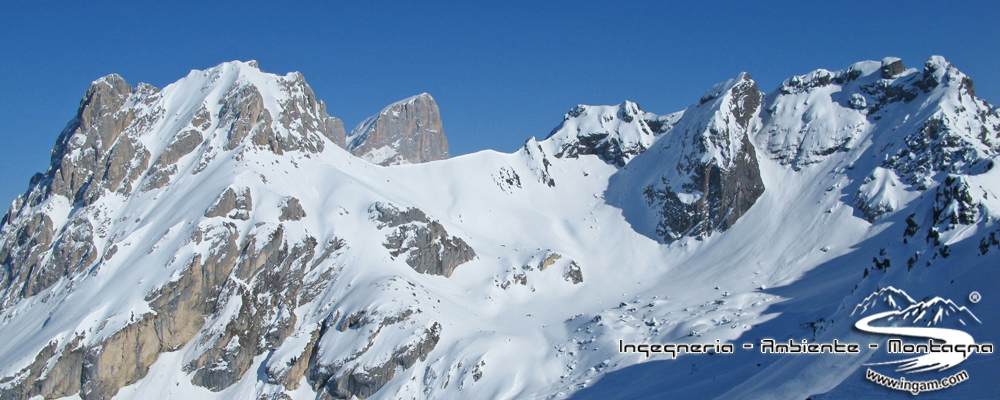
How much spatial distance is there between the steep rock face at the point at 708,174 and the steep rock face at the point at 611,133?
10.7 metres

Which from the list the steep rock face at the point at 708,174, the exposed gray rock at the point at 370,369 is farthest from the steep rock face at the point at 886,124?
the exposed gray rock at the point at 370,369

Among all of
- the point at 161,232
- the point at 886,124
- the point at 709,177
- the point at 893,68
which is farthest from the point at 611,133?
the point at 161,232

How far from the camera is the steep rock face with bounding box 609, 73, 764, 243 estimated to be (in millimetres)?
96562

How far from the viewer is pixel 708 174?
322ft

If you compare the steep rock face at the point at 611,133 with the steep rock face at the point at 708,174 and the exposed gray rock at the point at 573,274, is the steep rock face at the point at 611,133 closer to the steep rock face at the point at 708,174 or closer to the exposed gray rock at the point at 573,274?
the steep rock face at the point at 708,174

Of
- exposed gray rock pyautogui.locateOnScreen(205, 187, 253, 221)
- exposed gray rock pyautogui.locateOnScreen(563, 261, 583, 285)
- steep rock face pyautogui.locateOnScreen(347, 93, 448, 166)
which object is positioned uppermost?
steep rock face pyautogui.locateOnScreen(347, 93, 448, 166)

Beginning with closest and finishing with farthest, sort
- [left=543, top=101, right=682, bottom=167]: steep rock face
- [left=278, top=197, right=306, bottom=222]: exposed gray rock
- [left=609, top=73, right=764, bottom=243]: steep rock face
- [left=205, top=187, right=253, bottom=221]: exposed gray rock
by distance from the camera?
[left=205, top=187, right=253, bottom=221]: exposed gray rock, [left=278, top=197, right=306, bottom=222]: exposed gray rock, [left=609, top=73, right=764, bottom=243]: steep rock face, [left=543, top=101, right=682, bottom=167]: steep rock face

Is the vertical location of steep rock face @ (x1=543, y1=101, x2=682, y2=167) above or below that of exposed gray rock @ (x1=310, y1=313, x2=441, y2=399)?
above

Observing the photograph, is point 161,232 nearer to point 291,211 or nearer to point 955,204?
point 291,211

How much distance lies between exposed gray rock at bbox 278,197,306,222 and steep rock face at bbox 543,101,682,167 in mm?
54792

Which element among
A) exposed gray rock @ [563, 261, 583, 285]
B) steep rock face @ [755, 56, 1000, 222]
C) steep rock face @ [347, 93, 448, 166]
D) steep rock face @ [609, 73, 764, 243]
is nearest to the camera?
steep rock face @ [755, 56, 1000, 222]

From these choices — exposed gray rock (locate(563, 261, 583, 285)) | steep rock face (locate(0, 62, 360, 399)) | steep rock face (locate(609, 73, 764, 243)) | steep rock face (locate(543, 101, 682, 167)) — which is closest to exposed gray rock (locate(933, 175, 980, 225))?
exposed gray rock (locate(563, 261, 583, 285))

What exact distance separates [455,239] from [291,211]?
23.1 metres

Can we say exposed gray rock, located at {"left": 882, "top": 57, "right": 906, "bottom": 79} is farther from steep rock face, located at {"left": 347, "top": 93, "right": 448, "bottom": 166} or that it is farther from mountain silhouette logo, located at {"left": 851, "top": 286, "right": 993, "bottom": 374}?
steep rock face, located at {"left": 347, "top": 93, "right": 448, "bottom": 166}
